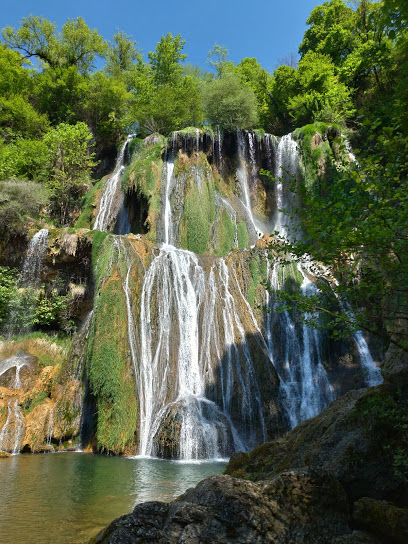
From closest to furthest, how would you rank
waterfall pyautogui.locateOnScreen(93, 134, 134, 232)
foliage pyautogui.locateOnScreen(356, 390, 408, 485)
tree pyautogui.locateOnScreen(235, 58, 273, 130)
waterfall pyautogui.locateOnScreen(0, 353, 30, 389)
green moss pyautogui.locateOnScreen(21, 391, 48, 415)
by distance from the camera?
1. foliage pyautogui.locateOnScreen(356, 390, 408, 485)
2. green moss pyautogui.locateOnScreen(21, 391, 48, 415)
3. waterfall pyautogui.locateOnScreen(0, 353, 30, 389)
4. waterfall pyautogui.locateOnScreen(93, 134, 134, 232)
5. tree pyautogui.locateOnScreen(235, 58, 273, 130)

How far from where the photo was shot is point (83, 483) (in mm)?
7082

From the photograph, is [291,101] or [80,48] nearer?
[291,101]

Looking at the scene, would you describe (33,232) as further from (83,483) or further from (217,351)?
(83,483)

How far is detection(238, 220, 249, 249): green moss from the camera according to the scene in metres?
21.4

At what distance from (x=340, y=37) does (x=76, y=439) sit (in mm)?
33272

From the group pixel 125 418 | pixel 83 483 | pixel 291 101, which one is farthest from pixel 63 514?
pixel 291 101

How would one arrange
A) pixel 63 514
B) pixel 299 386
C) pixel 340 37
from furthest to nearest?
pixel 340 37 < pixel 299 386 < pixel 63 514

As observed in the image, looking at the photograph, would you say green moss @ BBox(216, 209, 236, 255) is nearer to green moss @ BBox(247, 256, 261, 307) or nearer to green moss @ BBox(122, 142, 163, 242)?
green moss @ BBox(122, 142, 163, 242)

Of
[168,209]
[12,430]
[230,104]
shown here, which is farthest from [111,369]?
[230,104]

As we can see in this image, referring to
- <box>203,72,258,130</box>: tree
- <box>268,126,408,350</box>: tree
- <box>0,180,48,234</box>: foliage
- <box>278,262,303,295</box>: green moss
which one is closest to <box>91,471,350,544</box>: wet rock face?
<box>268,126,408,350</box>: tree

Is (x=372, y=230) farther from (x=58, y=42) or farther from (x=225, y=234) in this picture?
(x=58, y=42)

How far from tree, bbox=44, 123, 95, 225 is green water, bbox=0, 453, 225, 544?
17.1 m

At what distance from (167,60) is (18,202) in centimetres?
2220

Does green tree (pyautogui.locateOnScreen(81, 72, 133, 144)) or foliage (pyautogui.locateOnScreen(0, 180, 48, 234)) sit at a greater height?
green tree (pyautogui.locateOnScreen(81, 72, 133, 144))
